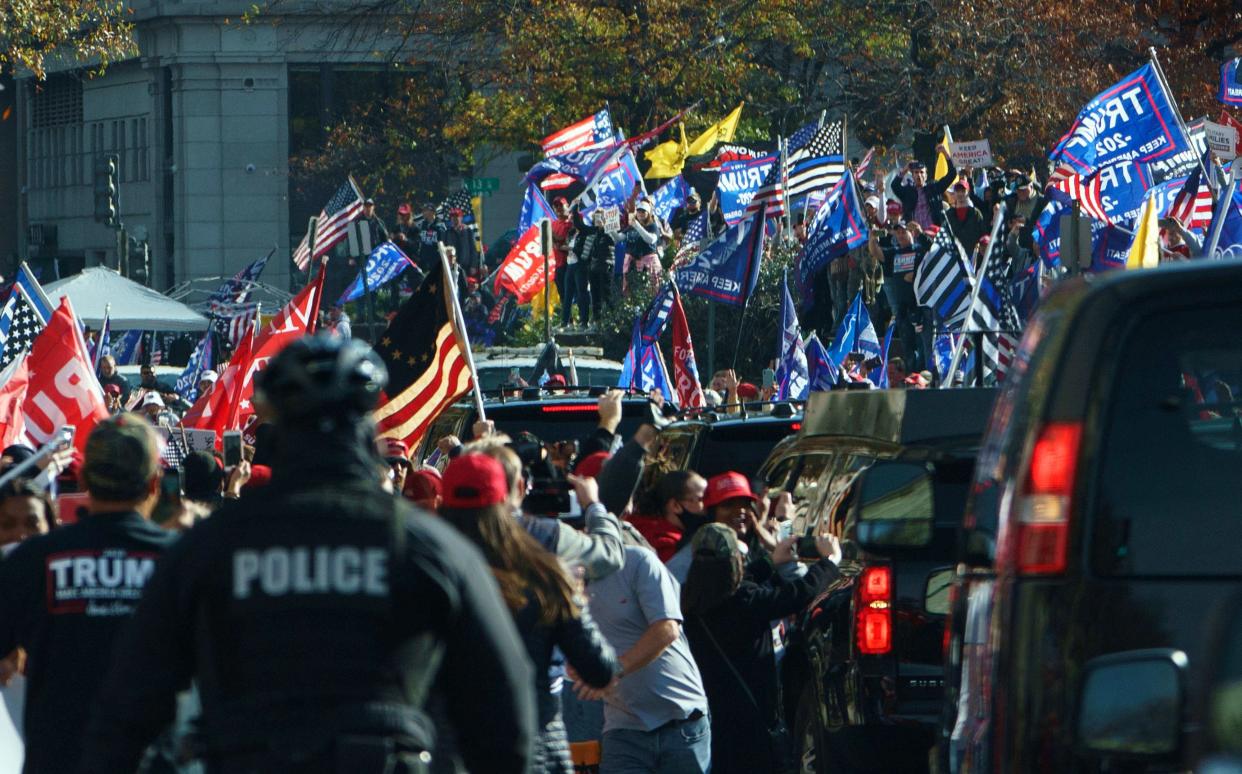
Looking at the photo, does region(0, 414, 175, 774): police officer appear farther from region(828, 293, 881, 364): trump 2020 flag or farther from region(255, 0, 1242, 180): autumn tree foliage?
region(255, 0, 1242, 180): autumn tree foliage

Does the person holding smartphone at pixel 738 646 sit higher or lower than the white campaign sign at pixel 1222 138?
lower

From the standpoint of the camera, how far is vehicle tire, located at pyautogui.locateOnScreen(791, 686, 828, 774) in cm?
966

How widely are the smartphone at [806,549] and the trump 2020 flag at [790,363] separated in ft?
32.7

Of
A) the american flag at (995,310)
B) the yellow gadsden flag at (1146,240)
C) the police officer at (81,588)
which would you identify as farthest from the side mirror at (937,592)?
the american flag at (995,310)

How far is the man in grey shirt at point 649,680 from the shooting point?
25.8 ft

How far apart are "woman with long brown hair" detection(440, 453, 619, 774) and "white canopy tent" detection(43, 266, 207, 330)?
1093 inches

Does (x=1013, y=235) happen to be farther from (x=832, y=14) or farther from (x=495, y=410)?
(x=832, y=14)

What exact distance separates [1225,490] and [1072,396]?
32cm

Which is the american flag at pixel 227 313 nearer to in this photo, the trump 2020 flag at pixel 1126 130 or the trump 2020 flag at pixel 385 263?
the trump 2020 flag at pixel 385 263

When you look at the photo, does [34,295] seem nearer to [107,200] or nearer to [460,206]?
[460,206]

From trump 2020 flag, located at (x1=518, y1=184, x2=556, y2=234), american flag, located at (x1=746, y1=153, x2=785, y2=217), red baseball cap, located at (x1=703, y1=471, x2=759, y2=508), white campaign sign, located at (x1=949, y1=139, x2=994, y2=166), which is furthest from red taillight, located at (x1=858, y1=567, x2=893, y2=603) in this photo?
trump 2020 flag, located at (x1=518, y1=184, x2=556, y2=234)

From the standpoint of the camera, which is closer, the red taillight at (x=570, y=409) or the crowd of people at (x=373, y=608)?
the crowd of people at (x=373, y=608)

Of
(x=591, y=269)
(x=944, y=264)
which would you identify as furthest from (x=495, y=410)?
(x=591, y=269)

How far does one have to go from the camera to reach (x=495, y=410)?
15.2 meters
